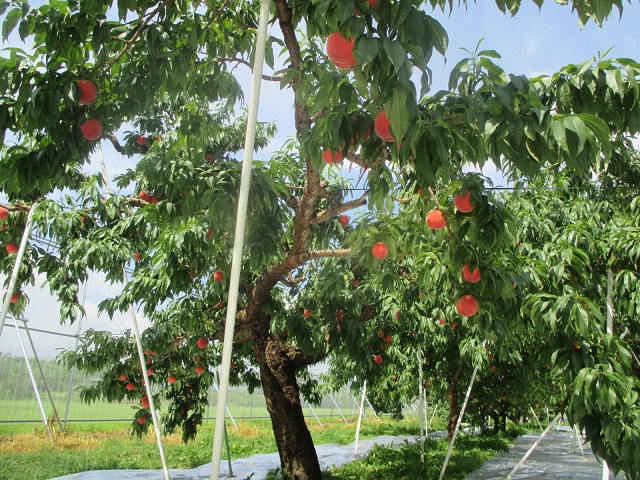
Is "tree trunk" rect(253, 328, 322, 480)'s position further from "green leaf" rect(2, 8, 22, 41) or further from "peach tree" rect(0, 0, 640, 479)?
"green leaf" rect(2, 8, 22, 41)

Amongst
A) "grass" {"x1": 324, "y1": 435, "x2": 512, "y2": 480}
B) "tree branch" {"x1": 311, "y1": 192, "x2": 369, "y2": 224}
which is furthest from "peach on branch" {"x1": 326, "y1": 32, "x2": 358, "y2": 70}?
"grass" {"x1": 324, "y1": 435, "x2": 512, "y2": 480}

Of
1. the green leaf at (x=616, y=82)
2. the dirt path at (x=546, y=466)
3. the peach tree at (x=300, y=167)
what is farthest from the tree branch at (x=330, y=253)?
the dirt path at (x=546, y=466)

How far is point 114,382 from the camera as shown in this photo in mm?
5000

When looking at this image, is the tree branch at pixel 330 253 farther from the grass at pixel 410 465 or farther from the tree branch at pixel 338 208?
the grass at pixel 410 465

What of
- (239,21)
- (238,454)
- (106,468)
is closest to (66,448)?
(106,468)

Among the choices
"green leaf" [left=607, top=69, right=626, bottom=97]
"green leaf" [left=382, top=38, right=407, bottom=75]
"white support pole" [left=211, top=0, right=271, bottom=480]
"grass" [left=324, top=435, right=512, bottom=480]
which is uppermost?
"green leaf" [left=607, top=69, right=626, bottom=97]

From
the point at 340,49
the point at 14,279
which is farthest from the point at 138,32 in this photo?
the point at 14,279

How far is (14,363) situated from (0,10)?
791 cm

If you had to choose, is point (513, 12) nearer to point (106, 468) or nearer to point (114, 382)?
point (114, 382)

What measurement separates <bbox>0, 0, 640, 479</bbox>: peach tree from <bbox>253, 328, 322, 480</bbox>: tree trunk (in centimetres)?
2

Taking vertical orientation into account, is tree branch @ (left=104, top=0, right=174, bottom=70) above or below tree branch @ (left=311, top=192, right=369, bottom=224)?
above

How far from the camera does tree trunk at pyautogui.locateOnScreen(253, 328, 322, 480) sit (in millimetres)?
4707

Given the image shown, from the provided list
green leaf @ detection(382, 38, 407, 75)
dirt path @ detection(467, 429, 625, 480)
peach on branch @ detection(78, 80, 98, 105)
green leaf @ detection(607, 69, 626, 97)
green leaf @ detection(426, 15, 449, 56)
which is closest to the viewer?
green leaf @ detection(382, 38, 407, 75)

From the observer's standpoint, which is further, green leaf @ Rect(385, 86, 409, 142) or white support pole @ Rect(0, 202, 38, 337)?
white support pole @ Rect(0, 202, 38, 337)
